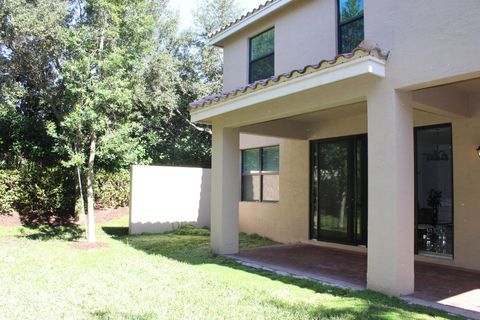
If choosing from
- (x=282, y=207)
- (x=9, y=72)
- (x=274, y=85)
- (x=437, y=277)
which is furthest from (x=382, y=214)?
(x=9, y=72)

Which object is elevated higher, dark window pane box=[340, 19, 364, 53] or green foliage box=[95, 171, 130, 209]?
dark window pane box=[340, 19, 364, 53]

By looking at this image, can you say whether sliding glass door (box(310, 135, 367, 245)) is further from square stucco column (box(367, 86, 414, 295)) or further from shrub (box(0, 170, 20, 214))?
shrub (box(0, 170, 20, 214))

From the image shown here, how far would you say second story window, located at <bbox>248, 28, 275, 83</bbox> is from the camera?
10.4 meters

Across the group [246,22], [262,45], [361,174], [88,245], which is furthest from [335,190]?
[88,245]

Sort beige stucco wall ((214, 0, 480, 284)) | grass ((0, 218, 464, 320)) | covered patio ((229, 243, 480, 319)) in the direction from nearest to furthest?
grass ((0, 218, 464, 320))
beige stucco wall ((214, 0, 480, 284))
covered patio ((229, 243, 480, 319))

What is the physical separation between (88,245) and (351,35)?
26.6 ft

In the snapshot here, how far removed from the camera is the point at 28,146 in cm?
1675

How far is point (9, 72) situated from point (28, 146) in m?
4.64

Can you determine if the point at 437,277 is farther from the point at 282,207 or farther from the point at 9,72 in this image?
the point at 9,72

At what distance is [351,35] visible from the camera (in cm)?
832

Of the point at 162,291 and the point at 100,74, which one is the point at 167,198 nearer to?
the point at 100,74

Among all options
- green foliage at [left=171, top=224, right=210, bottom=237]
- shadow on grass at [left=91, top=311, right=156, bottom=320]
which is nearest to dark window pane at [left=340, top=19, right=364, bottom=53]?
shadow on grass at [left=91, top=311, right=156, bottom=320]

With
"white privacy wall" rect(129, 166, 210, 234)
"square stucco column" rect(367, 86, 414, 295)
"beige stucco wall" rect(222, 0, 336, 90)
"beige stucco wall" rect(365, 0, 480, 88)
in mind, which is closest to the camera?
"beige stucco wall" rect(365, 0, 480, 88)

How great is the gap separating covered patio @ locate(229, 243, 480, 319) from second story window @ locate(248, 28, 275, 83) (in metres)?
4.43
